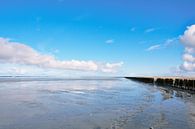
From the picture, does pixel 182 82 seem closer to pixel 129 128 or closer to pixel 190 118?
pixel 190 118

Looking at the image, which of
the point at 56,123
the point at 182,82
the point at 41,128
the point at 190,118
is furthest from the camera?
the point at 182,82

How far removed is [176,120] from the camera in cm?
1352

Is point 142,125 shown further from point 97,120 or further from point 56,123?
point 56,123

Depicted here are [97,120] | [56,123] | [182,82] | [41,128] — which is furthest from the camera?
[182,82]

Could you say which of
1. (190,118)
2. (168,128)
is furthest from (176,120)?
(168,128)

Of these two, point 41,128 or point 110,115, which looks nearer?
point 41,128

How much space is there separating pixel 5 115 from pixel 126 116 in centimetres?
630

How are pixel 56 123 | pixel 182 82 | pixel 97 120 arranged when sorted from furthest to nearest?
pixel 182 82
pixel 97 120
pixel 56 123

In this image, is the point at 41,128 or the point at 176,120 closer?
the point at 41,128

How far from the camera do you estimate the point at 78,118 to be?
1380 cm

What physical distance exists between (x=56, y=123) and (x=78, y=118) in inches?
67.4

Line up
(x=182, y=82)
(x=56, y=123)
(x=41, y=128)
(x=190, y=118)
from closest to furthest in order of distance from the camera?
(x=41, y=128), (x=56, y=123), (x=190, y=118), (x=182, y=82)

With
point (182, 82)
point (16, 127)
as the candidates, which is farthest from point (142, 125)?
point (182, 82)

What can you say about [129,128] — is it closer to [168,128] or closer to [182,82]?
[168,128]
